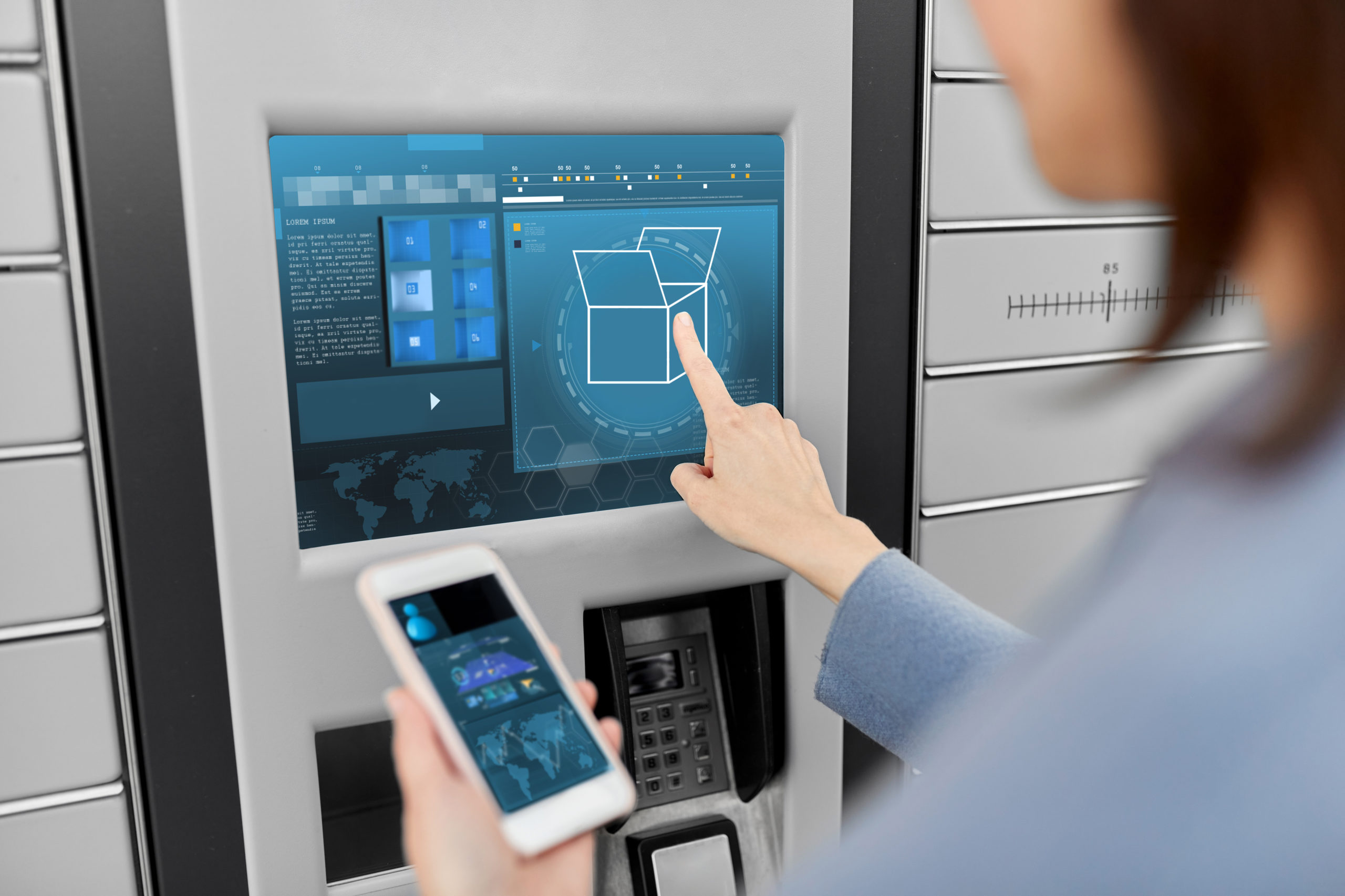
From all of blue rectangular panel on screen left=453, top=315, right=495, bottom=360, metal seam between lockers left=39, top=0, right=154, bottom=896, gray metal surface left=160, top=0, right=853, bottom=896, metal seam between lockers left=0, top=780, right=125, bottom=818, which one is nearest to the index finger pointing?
gray metal surface left=160, top=0, right=853, bottom=896

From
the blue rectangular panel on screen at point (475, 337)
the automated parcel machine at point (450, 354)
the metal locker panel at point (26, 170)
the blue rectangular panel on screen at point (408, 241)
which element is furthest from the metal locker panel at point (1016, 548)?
the metal locker panel at point (26, 170)

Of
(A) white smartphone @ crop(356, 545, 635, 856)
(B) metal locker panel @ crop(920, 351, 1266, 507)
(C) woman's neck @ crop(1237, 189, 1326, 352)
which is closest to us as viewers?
(C) woman's neck @ crop(1237, 189, 1326, 352)

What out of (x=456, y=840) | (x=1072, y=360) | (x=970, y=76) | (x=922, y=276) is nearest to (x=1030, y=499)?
(x=1072, y=360)

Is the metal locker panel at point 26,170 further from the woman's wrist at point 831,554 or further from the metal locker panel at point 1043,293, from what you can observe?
the metal locker panel at point 1043,293

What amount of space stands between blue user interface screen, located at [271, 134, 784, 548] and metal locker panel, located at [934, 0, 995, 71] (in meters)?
0.26

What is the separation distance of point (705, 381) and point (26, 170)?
72 centimetres

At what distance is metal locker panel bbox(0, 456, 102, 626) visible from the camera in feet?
3.32

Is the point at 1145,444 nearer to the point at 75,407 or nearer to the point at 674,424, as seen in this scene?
the point at 674,424

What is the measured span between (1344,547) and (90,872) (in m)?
1.20

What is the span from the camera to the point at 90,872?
1094 mm

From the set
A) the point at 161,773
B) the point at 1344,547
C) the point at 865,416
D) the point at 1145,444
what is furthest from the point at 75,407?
the point at 1145,444

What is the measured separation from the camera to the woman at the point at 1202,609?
1.32 ft

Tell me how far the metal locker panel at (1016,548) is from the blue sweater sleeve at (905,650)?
0.35 meters

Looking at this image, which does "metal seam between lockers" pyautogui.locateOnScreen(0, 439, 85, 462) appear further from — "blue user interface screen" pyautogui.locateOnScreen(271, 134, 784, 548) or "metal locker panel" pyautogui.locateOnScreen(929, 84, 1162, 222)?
"metal locker panel" pyautogui.locateOnScreen(929, 84, 1162, 222)
